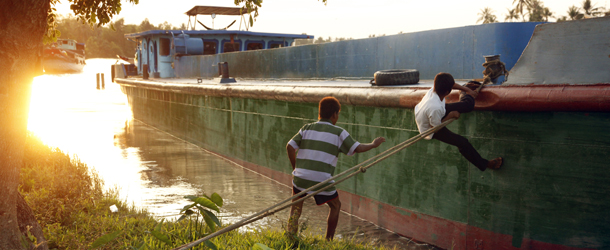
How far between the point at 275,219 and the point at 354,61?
3.85 metres

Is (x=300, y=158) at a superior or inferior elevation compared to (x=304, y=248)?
superior

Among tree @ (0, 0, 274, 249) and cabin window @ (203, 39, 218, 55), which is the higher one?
cabin window @ (203, 39, 218, 55)

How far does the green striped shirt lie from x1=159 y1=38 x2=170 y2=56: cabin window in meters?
14.5

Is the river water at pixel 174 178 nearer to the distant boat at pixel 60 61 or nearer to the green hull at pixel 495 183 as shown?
the green hull at pixel 495 183

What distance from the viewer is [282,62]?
1145cm

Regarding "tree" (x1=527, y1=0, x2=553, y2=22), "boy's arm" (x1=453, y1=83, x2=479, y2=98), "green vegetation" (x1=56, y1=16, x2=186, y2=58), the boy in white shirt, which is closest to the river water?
the boy in white shirt

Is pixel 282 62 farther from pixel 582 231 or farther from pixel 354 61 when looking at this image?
pixel 582 231

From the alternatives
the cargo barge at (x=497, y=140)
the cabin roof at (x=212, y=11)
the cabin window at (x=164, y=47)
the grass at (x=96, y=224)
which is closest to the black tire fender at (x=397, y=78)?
the cargo barge at (x=497, y=140)

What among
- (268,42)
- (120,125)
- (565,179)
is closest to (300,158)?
(565,179)

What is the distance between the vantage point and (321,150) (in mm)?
4176

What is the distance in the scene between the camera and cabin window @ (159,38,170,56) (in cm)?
1764

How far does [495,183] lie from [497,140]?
0.39m

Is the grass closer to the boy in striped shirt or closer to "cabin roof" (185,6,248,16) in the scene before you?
the boy in striped shirt

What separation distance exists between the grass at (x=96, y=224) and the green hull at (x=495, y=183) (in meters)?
1.01
